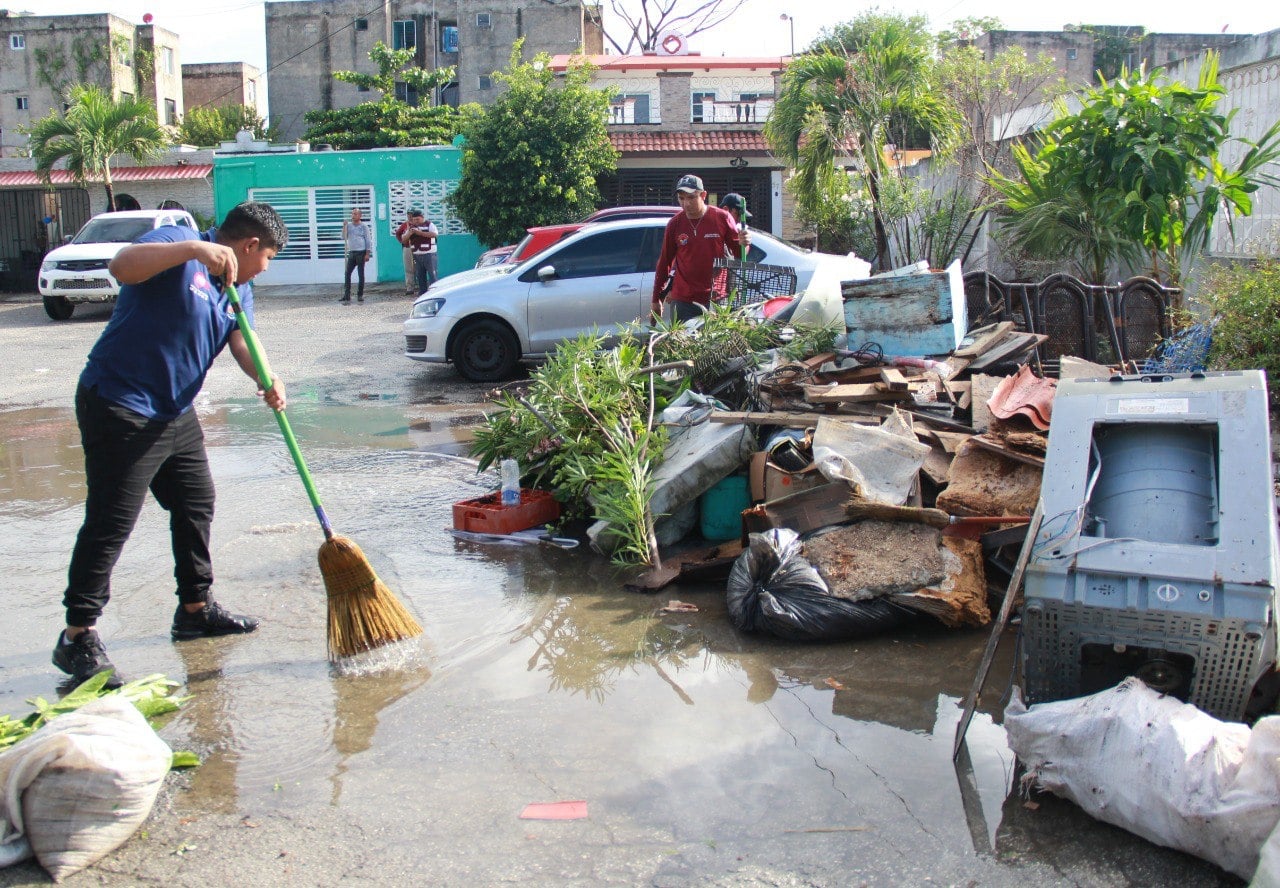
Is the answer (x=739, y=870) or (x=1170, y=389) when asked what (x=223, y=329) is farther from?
(x=1170, y=389)

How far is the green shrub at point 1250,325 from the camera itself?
5871 millimetres

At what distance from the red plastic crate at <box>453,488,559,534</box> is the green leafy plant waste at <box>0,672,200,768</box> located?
7.50ft

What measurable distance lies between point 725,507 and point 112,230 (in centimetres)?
1802

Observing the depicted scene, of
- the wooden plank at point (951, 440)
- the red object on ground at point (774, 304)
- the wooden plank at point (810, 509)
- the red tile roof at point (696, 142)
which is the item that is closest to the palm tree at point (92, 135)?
the red tile roof at point (696, 142)

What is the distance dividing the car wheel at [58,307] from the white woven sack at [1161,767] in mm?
20107

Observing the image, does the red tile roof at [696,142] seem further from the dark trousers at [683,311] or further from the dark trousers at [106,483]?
the dark trousers at [106,483]

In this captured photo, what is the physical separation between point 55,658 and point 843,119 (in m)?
13.4

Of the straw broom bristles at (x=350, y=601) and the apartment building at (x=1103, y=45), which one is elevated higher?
the apartment building at (x=1103, y=45)

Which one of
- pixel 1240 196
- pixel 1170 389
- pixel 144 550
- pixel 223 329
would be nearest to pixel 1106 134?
pixel 1240 196

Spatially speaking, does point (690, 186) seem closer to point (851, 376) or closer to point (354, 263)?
point (851, 376)

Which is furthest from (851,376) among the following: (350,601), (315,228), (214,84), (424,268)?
(214,84)

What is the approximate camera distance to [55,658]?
164 inches

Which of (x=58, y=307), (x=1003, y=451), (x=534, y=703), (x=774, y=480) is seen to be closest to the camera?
(x=534, y=703)

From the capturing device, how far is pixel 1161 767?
2.85 m
